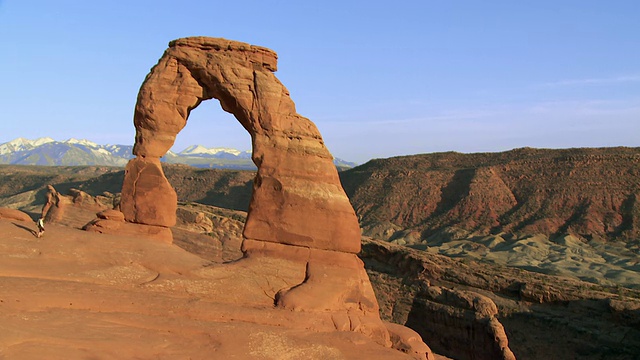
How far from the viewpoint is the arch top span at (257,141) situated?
14.8 metres

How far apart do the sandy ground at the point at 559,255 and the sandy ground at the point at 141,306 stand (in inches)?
1192

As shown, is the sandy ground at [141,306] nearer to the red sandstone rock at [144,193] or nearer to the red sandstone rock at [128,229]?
the red sandstone rock at [128,229]

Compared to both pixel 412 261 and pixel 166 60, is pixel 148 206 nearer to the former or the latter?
pixel 166 60

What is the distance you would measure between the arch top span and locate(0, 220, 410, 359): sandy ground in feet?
3.94

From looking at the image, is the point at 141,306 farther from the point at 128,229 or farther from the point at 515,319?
the point at 515,319

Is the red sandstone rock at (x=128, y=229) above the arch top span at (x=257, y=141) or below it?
below

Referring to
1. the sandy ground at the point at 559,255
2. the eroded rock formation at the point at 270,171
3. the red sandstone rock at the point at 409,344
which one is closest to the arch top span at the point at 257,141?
the eroded rock formation at the point at 270,171

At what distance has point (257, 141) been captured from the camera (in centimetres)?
1503

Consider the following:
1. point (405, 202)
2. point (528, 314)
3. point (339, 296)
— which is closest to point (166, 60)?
point (339, 296)

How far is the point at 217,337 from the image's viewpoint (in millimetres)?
10883

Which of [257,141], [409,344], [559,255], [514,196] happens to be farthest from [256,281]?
[514,196]

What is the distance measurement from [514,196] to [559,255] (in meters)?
16.2

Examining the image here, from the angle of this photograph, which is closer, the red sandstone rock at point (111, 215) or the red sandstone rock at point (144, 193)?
the red sandstone rock at point (111, 215)

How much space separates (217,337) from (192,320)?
775 mm
